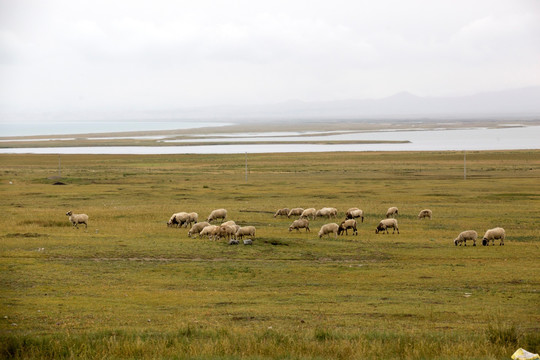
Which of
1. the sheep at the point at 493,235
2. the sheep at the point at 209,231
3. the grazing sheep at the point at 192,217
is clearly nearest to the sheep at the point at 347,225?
the sheep at the point at 493,235

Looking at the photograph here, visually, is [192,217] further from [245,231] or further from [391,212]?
[391,212]

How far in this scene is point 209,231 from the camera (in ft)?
100

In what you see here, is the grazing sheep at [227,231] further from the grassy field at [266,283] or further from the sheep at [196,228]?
the sheep at [196,228]

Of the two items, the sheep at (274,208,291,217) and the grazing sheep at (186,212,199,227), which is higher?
the grazing sheep at (186,212,199,227)

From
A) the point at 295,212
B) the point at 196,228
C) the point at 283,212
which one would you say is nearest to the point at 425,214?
the point at 295,212

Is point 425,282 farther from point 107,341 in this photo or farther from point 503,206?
point 503,206

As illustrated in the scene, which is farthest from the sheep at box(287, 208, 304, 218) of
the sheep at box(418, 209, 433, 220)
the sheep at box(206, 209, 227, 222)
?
the sheep at box(418, 209, 433, 220)

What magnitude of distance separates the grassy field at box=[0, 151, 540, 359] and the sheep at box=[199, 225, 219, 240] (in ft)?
3.55

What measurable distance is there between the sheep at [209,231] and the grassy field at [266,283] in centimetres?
108

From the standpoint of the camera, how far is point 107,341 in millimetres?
13211

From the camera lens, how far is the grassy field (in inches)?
520

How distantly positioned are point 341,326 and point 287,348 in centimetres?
264

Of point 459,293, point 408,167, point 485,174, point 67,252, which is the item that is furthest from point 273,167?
point 459,293

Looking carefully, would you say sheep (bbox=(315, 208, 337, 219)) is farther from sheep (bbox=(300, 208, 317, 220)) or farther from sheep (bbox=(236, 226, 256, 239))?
sheep (bbox=(236, 226, 256, 239))
